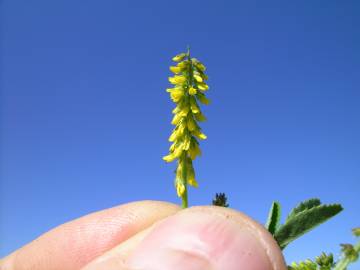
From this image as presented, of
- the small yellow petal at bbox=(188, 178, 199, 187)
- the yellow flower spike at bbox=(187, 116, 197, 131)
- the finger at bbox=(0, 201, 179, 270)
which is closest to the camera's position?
the finger at bbox=(0, 201, 179, 270)

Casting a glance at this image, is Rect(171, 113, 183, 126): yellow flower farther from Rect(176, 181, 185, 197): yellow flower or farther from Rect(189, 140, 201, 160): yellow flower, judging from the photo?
Rect(176, 181, 185, 197): yellow flower

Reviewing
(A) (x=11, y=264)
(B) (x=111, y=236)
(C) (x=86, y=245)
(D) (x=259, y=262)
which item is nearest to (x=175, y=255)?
(D) (x=259, y=262)

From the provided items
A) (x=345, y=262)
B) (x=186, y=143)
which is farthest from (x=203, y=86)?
(x=345, y=262)

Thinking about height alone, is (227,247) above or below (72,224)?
below

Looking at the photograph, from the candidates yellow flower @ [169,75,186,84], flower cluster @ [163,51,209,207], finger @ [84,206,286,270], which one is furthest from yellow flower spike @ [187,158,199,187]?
finger @ [84,206,286,270]

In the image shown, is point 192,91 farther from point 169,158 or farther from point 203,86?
point 169,158

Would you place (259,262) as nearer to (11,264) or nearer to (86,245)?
(86,245)
